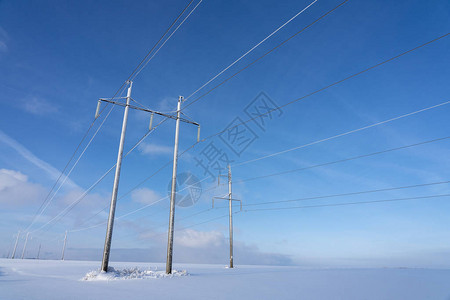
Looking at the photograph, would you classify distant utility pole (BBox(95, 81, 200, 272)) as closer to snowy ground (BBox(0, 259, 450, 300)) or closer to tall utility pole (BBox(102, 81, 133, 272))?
tall utility pole (BBox(102, 81, 133, 272))

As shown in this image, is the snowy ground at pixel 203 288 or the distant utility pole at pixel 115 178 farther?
the distant utility pole at pixel 115 178

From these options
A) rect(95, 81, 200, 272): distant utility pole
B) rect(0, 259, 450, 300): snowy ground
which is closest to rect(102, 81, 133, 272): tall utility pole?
rect(95, 81, 200, 272): distant utility pole

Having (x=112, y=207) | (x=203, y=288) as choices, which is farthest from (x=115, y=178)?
(x=203, y=288)

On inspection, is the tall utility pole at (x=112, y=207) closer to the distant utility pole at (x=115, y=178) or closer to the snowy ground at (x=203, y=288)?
the distant utility pole at (x=115, y=178)

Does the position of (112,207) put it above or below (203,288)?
above

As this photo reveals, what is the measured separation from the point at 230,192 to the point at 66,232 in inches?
2744

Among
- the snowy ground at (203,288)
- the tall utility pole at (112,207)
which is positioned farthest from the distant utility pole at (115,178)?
the snowy ground at (203,288)

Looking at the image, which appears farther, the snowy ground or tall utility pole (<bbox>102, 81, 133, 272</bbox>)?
tall utility pole (<bbox>102, 81, 133, 272</bbox>)

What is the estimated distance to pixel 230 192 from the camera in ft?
98.0

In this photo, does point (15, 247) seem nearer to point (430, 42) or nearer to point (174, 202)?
point (174, 202)

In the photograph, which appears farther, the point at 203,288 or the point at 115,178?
the point at 115,178

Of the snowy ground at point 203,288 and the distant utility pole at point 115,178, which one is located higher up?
the distant utility pole at point 115,178

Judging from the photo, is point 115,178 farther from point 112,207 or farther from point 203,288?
point 203,288

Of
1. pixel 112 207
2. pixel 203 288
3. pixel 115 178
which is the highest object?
pixel 115 178
